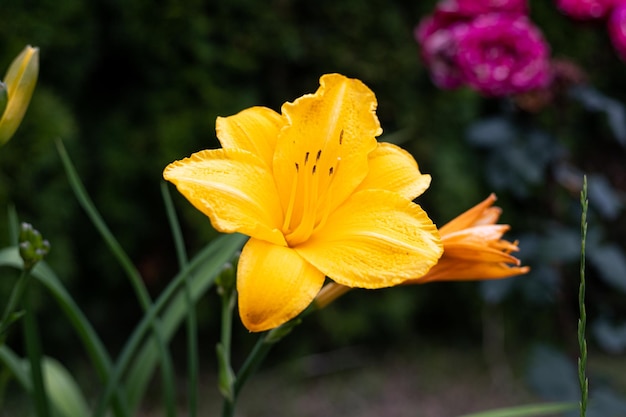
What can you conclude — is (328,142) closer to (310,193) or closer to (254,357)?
(310,193)

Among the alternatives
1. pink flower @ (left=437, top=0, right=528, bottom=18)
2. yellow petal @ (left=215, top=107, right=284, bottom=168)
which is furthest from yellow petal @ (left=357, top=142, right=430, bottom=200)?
pink flower @ (left=437, top=0, right=528, bottom=18)

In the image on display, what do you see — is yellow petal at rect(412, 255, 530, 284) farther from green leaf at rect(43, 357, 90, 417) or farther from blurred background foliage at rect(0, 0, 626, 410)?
blurred background foliage at rect(0, 0, 626, 410)

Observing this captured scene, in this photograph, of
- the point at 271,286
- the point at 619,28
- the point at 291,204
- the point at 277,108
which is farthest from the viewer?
the point at 277,108

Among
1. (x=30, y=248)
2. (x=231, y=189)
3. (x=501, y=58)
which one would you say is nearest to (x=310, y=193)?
(x=231, y=189)

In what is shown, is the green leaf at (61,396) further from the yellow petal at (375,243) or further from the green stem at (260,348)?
the yellow petal at (375,243)

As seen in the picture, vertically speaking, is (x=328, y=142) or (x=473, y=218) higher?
(x=328, y=142)

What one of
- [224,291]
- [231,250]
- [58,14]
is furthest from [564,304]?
[58,14]
